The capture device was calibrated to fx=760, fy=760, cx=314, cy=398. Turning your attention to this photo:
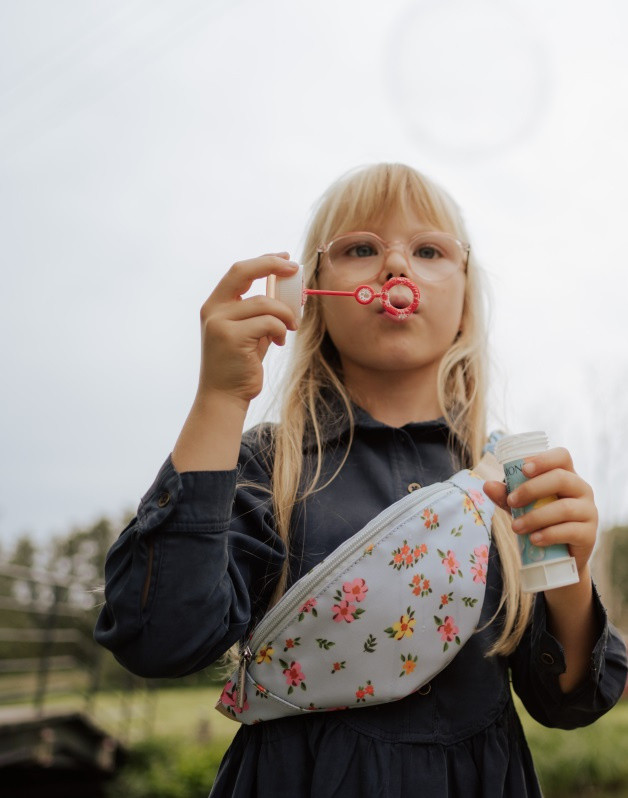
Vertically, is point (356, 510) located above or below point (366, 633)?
above

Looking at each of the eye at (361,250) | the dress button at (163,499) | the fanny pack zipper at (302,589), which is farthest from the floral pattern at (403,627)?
the eye at (361,250)

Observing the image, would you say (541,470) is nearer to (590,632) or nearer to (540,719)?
(590,632)

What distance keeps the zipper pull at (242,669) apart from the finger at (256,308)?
1.47 ft

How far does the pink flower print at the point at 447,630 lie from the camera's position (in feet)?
3.32

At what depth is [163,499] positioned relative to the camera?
902mm

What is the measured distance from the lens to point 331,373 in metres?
1.37

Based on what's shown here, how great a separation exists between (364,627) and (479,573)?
0.19 metres

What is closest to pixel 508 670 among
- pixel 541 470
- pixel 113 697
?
pixel 541 470

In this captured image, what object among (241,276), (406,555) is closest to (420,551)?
(406,555)

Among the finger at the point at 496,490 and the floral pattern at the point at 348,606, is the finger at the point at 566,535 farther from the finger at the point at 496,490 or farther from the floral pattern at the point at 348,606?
the floral pattern at the point at 348,606

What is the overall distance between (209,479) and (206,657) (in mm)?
222

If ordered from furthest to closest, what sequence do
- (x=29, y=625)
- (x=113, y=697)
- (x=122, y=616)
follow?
(x=29, y=625) < (x=113, y=697) < (x=122, y=616)

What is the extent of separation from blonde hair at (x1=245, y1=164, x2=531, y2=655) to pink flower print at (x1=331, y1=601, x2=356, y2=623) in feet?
0.69

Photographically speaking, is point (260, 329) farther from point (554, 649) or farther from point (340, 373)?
point (554, 649)
